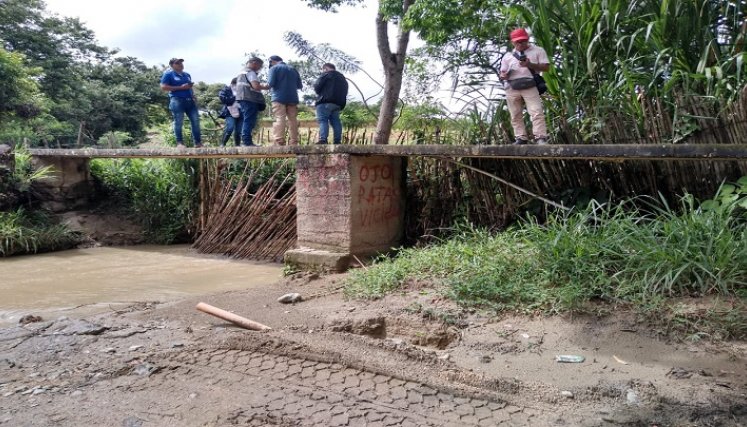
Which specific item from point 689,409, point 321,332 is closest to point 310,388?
point 321,332

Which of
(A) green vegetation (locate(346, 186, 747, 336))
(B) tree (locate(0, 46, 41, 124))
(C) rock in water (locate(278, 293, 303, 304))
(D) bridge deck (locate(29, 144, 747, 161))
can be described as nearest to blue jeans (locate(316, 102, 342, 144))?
(D) bridge deck (locate(29, 144, 747, 161))

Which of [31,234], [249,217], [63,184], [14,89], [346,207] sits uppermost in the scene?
[14,89]

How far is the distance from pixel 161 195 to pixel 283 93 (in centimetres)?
443

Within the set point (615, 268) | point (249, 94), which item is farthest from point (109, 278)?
point (615, 268)

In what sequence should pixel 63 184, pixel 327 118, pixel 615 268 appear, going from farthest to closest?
1. pixel 63 184
2. pixel 327 118
3. pixel 615 268

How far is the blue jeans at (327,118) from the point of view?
798cm

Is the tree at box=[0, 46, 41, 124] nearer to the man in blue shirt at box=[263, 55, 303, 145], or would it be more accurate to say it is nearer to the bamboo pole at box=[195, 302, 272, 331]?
the man in blue shirt at box=[263, 55, 303, 145]

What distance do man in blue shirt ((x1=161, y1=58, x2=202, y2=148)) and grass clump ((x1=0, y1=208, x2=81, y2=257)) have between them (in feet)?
11.3

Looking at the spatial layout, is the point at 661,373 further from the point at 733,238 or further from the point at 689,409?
the point at 733,238

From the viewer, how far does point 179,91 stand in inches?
352

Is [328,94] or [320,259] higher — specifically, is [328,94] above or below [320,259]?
above

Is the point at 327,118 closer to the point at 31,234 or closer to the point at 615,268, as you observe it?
the point at 615,268

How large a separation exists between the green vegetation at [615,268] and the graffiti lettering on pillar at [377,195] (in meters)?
1.83

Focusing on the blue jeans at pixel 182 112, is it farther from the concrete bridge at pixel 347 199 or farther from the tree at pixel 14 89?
the tree at pixel 14 89
